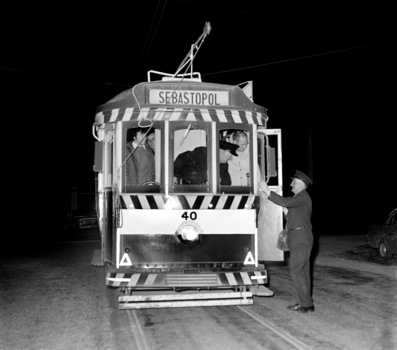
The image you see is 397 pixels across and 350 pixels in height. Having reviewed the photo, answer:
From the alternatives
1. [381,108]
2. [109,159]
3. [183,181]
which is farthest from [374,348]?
[381,108]

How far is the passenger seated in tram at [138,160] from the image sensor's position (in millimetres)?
6668

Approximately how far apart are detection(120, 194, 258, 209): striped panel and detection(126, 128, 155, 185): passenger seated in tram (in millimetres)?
273

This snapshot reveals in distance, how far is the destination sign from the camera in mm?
6656

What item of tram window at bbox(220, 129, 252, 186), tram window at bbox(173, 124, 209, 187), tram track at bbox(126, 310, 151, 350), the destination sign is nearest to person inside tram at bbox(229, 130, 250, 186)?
tram window at bbox(220, 129, 252, 186)

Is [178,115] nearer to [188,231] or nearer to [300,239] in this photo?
[188,231]

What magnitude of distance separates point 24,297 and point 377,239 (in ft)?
33.6

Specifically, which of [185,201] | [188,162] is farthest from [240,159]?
[185,201]

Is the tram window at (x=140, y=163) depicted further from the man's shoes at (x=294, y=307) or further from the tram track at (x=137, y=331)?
the man's shoes at (x=294, y=307)

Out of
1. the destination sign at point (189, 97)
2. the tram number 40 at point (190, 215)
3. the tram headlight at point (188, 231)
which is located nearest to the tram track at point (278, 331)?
the tram headlight at point (188, 231)

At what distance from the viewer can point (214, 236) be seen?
6684 millimetres

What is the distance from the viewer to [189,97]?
265 inches

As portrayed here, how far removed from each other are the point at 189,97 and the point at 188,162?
3.10ft

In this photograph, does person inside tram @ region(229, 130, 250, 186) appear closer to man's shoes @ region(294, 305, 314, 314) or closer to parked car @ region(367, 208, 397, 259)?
man's shoes @ region(294, 305, 314, 314)

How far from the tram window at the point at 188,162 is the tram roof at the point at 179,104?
0.27 m
